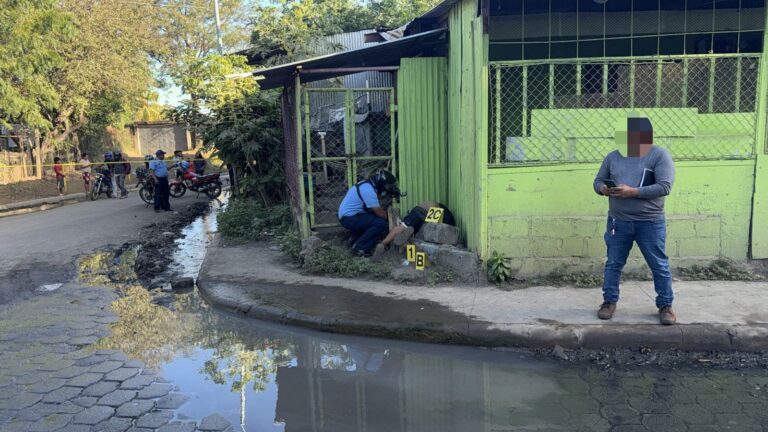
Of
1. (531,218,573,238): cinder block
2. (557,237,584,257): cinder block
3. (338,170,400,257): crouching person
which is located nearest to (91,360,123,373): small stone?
(338,170,400,257): crouching person

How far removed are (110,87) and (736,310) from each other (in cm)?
2262

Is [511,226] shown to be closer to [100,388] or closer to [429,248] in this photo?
[429,248]

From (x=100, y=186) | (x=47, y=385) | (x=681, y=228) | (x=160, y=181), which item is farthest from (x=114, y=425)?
(x=100, y=186)

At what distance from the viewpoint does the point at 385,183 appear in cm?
728

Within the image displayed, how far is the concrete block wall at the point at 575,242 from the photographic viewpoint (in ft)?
20.5

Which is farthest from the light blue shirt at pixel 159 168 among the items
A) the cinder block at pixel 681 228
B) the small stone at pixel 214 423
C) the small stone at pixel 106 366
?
the cinder block at pixel 681 228

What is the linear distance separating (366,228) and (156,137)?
107ft

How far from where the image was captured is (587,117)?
630cm

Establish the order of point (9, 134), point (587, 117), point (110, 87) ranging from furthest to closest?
point (9, 134)
point (110, 87)
point (587, 117)

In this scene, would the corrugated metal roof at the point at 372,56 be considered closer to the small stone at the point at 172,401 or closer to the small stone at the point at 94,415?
the small stone at the point at 172,401

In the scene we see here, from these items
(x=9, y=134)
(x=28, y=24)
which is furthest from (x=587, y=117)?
(x=9, y=134)

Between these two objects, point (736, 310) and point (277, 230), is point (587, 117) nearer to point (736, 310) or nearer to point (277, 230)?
point (736, 310)

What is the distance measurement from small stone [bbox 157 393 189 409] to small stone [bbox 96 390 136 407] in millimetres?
239

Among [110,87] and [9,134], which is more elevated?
[110,87]
